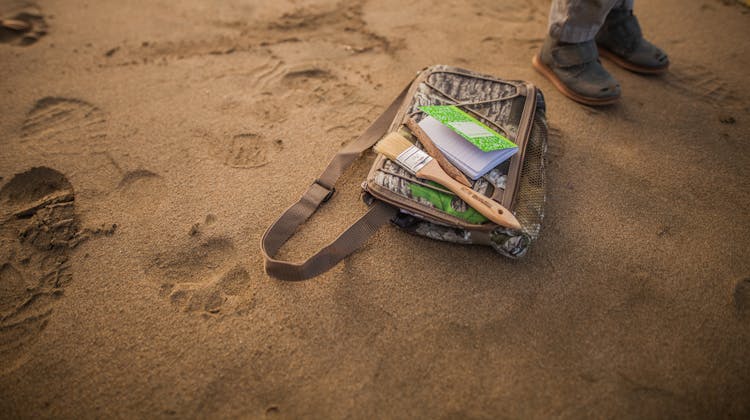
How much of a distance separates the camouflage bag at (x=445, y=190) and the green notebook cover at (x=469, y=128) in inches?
3.4

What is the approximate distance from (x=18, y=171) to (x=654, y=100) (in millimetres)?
3499

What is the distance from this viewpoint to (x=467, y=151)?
1.60m

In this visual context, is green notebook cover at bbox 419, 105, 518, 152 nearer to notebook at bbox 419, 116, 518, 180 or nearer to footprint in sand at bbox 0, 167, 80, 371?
notebook at bbox 419, 116, 518, 180

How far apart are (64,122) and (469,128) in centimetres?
219

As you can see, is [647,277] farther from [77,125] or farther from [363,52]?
[77,125]

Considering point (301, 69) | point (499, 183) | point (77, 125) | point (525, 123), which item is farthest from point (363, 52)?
point (77, 125)

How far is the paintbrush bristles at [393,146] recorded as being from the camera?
5.20 ft

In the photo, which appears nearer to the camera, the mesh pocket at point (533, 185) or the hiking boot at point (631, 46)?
the mesh pocket at point (533, 185)

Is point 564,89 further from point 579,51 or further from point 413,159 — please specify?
point 413,159

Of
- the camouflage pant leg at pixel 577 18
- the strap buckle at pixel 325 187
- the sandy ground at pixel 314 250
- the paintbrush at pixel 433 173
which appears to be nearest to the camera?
the sandy ground at pixel 314 250

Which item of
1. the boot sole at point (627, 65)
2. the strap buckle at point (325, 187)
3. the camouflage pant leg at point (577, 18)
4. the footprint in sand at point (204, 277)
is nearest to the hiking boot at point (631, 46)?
the boot sole at point (627, 65)

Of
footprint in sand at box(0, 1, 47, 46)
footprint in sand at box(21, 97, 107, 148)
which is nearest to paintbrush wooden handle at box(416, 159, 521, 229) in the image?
footprint in sand at box(21, 97, 107, 148)

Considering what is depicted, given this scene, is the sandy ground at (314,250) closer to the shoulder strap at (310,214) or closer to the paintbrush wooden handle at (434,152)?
the shoulder strap at (310,214)

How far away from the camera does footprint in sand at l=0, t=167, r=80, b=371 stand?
139 cm
